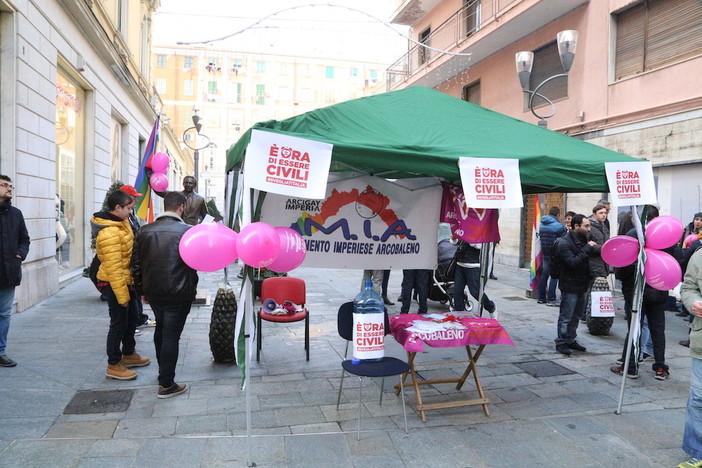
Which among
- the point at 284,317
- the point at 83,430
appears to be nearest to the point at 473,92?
the point at 284,317

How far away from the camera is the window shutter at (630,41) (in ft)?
34.9

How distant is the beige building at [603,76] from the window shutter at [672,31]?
0.06 ft

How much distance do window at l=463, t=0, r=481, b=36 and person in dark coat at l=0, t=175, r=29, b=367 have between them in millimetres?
15146

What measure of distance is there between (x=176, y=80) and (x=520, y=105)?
149ft

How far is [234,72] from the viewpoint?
53.9 m

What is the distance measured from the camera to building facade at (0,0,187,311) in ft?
23.7

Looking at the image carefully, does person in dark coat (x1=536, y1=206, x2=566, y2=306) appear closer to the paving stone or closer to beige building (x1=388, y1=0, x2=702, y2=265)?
beige building (x1=388, y1=0, x2=702, y2=265)

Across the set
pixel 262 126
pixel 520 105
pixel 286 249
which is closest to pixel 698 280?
pixel 286 249

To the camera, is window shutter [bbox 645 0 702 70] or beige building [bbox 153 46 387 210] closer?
window shutter [bbox 645 0 702 70]

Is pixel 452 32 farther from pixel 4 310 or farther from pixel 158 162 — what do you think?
pixel 4 310

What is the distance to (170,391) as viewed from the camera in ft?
14.5

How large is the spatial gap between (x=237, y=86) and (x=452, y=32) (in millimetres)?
40634

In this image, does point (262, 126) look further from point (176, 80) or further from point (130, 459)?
point (176, 80)

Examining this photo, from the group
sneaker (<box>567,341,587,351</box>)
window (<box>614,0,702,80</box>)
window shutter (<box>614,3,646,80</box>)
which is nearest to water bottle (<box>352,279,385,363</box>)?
sneaker (<box>567,341,587,351</box>)
